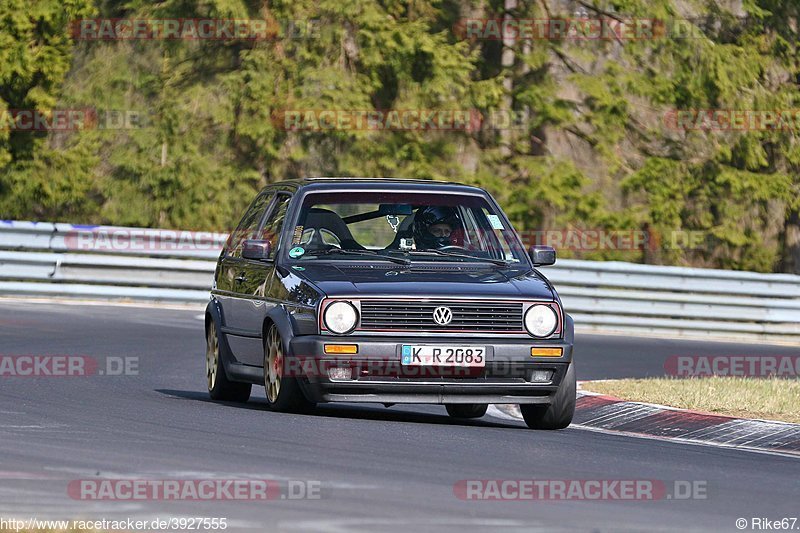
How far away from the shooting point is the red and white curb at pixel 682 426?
11078 mm

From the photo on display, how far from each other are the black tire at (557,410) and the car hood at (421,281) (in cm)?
58

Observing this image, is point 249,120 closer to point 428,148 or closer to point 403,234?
point 428,148

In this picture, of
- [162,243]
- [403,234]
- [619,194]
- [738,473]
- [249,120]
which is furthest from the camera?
[619,194]

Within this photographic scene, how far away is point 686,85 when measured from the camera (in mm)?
31078

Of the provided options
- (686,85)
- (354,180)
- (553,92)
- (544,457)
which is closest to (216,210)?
(553,92)

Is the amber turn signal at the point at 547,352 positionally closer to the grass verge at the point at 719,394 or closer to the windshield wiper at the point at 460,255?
the windshield wiper at the point at 460,255

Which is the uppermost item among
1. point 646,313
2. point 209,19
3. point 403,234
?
point 209,19

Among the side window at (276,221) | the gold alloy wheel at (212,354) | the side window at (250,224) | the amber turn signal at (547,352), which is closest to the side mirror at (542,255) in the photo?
the amber turn signal at (547,352)

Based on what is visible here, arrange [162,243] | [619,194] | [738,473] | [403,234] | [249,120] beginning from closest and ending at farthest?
[738,473] → [403,234] → [162,243] → [249,120] → [619,194]

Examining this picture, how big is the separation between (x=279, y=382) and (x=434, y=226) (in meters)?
1.81

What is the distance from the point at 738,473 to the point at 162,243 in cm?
1610

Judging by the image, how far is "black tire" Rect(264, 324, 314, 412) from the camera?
10.8 meters

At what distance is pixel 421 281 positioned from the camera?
10.8 metres

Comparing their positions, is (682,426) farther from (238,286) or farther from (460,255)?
(238,286)
